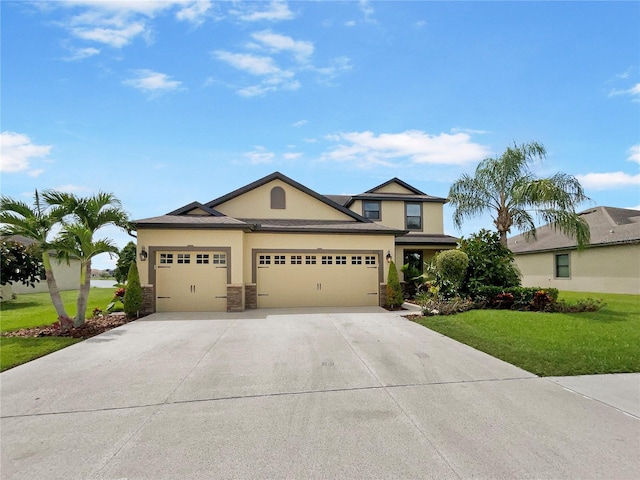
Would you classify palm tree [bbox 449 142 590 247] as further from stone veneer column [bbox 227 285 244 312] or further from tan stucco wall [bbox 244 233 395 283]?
stone veneer column [bbox 227 285 244 312]

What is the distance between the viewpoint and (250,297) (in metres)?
13.8

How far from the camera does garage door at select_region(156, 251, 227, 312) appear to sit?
12977mm

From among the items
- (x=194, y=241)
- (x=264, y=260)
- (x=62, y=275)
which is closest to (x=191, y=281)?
(x=194, y=241)

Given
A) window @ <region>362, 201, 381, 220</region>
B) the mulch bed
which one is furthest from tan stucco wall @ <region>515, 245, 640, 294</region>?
the mulch bed

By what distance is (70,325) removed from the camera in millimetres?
9344

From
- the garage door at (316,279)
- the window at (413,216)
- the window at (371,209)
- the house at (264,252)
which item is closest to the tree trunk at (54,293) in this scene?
the house at (264,252)

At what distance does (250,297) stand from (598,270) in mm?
18664

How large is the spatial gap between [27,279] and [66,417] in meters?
16.2

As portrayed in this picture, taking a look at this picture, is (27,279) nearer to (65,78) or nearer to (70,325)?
(70,325)

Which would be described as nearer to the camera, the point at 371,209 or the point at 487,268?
the point at 487,268

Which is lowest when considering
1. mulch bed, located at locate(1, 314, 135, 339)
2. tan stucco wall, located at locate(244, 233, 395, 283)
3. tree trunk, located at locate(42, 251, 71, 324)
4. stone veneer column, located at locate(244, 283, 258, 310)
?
mulch bed, located at locate(1, 314, 135, 339)

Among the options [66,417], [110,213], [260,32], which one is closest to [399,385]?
[66,417]

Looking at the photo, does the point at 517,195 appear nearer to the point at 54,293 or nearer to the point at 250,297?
the point at 250,297

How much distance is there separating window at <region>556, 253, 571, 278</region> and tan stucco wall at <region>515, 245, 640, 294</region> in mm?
246
